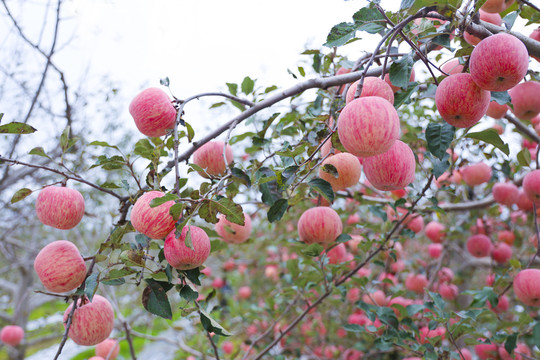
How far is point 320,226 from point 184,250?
0.60 m

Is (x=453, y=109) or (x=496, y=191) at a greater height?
(x=453, y=109)

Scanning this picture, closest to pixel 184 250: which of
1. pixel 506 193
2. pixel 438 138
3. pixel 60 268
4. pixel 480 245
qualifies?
pixel 60 268

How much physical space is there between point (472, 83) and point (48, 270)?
1.36 m

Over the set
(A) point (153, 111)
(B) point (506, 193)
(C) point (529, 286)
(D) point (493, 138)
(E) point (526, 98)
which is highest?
(A) point (153, 111)

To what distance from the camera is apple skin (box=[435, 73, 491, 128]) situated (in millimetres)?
1008

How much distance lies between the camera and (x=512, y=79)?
37.7 inches

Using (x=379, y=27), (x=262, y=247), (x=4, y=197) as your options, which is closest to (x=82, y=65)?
(x=4, y=197)

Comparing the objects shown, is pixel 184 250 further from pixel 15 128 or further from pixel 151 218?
pixel 15 128

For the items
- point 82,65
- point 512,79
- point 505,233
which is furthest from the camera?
point 82,65

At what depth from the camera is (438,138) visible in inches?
45.0

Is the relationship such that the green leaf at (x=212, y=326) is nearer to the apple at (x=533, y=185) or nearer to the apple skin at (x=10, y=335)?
the apple at (x=533, y=185)

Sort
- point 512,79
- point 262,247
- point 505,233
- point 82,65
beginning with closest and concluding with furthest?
point 512,79 → point 505,233 → point 262,247 → point 82,65

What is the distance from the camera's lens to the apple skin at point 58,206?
1.20 m

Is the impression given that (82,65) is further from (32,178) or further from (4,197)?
(4,197)
